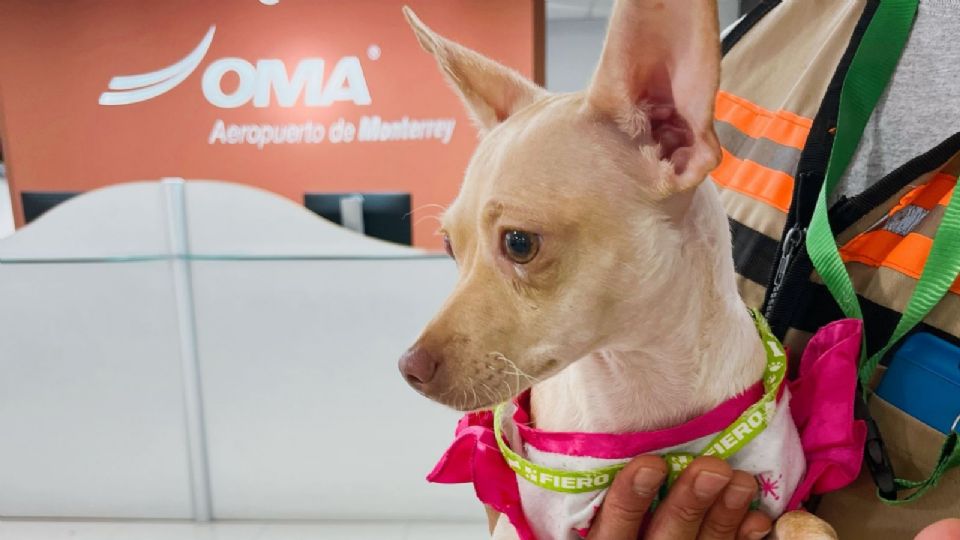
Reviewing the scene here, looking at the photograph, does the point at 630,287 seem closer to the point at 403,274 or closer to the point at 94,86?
the point at 403,274

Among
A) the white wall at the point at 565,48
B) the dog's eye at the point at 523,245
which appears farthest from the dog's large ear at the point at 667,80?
the white wall at the point at 565,48

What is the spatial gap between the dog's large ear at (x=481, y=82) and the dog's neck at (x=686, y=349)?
294 millimetres

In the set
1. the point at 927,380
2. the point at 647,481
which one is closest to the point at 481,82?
the point at 647,481

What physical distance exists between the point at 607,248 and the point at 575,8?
348 centimetres

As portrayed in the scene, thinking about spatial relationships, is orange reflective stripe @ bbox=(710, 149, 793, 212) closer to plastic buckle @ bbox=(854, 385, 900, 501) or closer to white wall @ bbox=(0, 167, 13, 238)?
plastic buckle @ bbox=(854, 385, 900, 501)

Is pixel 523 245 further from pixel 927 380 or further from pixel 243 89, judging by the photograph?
pixel 243 89

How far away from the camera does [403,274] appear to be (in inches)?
119

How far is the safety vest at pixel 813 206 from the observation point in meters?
0.86

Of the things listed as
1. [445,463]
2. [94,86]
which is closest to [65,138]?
[94,86]

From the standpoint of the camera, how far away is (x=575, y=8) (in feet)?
12.9

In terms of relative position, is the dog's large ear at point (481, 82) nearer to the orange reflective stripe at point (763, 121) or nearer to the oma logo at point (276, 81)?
the orange reflective stripe at point (763, 121)

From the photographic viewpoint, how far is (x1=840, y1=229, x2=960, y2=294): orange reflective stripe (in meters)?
0.88

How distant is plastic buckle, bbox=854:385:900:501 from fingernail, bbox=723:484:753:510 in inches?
6.3

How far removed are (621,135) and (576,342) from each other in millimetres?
238
